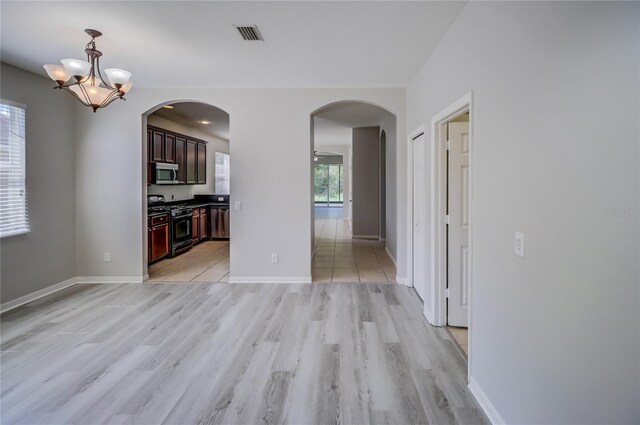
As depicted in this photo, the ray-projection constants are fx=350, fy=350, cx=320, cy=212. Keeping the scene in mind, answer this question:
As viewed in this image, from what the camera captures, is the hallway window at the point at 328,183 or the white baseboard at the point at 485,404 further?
the hallway window at the point at 328,183

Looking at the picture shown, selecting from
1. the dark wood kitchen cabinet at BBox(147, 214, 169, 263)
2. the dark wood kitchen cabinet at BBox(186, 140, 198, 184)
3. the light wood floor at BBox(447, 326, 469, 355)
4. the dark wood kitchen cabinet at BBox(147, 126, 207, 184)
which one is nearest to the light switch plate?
the light wood floor at BBox(447, 326, 469, 355)

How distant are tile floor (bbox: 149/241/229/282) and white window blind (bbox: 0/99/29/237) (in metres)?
1.78

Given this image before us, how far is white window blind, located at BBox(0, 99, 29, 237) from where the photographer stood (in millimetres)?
3858

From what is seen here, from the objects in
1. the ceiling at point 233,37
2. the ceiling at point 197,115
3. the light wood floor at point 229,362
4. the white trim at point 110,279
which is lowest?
the light wood floor at point 229,362

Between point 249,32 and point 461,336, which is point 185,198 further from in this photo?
point 461,336

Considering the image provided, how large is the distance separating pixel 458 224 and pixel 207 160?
7637 millimetres

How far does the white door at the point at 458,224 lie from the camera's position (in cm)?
334

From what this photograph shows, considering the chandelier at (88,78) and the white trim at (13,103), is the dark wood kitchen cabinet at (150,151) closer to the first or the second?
the white trim at (13,103)

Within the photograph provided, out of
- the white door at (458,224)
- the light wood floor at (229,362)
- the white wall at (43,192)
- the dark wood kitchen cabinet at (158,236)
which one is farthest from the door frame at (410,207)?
the white wall at (43,192)

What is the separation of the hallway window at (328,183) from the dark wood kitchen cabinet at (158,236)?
507 inches

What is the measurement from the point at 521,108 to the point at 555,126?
331 millimetres

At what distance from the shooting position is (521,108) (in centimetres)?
177

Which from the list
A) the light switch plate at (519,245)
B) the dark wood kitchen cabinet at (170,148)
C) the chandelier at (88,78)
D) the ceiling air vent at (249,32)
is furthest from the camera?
the dark wood kitchen cabinet at (170,148)

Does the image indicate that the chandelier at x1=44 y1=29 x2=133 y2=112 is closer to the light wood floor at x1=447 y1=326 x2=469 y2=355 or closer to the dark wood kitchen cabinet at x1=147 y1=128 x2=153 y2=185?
the dark wood kitchen cabinet at x1=147 y1=128 x2=153 y2=185
